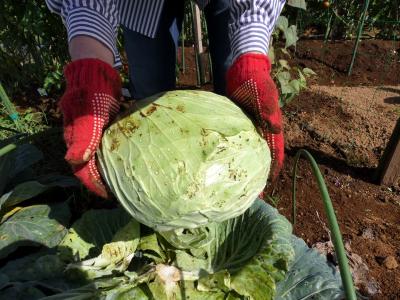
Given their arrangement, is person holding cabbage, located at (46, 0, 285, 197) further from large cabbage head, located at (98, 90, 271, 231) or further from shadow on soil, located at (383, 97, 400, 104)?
shadow on soil, located at (383, 97, 400, 104)

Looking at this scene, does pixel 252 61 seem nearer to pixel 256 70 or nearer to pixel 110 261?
pixel 256 70

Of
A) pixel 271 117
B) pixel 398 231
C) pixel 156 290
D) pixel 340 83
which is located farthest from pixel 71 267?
pixel 340 83

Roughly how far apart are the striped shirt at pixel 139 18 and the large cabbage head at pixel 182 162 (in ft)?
1.14

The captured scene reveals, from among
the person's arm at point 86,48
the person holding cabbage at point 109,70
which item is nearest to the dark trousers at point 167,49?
the person holding cabbage at point 109,70

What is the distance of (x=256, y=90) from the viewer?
1.62 m

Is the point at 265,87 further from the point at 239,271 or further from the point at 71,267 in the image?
the point at 71,267

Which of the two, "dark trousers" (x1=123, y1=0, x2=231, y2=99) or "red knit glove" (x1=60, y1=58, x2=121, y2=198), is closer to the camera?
"red knit glove" (x1=60, y1=58, x2=121, y2=198)

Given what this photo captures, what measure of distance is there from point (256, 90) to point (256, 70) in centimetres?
9

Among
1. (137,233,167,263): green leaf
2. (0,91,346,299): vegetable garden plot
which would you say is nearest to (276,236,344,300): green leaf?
(0,91,346,299): vegetable garden plot

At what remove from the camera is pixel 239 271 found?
1709mm

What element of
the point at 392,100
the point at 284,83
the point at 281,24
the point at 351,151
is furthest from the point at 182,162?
the point at 392,100

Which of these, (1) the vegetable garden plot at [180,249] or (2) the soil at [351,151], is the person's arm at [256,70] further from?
(2) the soil at [351,151]

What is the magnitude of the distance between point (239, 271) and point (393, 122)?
2551 mm

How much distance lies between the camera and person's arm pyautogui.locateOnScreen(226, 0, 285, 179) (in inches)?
63.8
